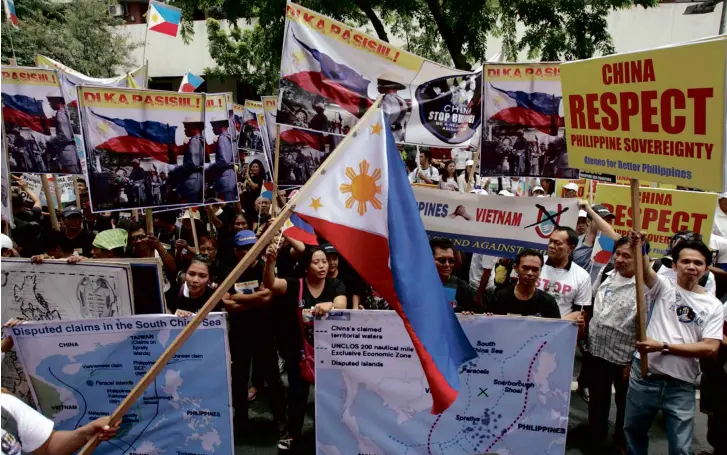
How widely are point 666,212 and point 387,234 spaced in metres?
3.96

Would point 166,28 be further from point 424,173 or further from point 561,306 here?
point 561,306

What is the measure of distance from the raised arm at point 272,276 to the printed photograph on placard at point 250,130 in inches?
280

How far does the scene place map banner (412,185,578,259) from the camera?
477 cm

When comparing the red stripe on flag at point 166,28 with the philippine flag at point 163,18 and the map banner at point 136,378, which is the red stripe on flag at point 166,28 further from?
the map banner at point 136,378

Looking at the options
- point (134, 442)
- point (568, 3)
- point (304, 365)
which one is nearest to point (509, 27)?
point (568, 3)

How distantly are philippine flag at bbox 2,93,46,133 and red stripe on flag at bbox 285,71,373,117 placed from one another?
2.70 meters

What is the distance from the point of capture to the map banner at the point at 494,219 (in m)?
4.77

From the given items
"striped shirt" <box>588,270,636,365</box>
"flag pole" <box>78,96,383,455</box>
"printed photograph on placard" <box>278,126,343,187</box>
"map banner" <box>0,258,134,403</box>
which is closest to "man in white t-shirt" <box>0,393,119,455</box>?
"flag pole" <box>78,96,383,455</box>

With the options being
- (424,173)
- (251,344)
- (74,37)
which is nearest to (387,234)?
(251,344)

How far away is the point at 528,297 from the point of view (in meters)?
4.36

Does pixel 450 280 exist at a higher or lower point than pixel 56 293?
lower

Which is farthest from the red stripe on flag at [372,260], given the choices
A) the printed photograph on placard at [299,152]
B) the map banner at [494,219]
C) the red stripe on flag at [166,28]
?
the red stripe on flag at [166,28]

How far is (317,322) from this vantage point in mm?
3898

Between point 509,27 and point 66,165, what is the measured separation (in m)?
12.0
